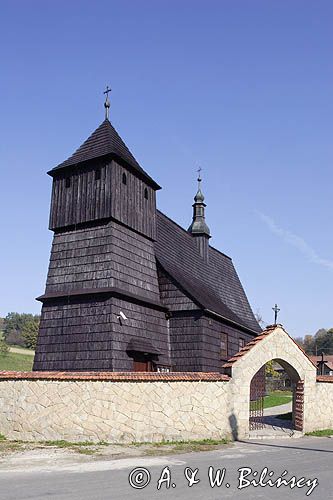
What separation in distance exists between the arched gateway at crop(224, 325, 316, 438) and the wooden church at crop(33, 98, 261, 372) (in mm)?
5109

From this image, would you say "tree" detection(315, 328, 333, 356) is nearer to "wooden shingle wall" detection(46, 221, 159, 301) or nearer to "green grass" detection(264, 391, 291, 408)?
"green grass" detection(264, 391, 291, 408)

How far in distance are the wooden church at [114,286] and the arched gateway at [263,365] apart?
5109mm

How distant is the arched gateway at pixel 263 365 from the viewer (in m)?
14.8

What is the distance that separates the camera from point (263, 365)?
645 inches

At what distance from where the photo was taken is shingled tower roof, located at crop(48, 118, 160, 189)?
21.6m

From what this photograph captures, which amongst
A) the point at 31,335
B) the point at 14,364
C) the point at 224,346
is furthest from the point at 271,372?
the point at 31,335

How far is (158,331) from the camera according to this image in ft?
72.8

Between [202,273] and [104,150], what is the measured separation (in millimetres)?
10364

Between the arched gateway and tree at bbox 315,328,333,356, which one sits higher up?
tree at bbox 315,328,333,356

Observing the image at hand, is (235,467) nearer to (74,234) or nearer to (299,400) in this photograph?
(299,400)

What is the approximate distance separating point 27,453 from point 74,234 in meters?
10.8

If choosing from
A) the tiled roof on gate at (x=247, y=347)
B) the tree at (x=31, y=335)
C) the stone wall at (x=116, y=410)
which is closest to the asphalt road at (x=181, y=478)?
the stone wall at (x=116, y=410)

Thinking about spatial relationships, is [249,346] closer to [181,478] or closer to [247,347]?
[247,347]

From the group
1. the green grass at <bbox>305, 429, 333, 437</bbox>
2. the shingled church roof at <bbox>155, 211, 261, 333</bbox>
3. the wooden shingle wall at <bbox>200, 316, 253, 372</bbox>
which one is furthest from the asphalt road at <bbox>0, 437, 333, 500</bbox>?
the shingled church roof at <bbox>155, 211, 261, 333</bbox>
